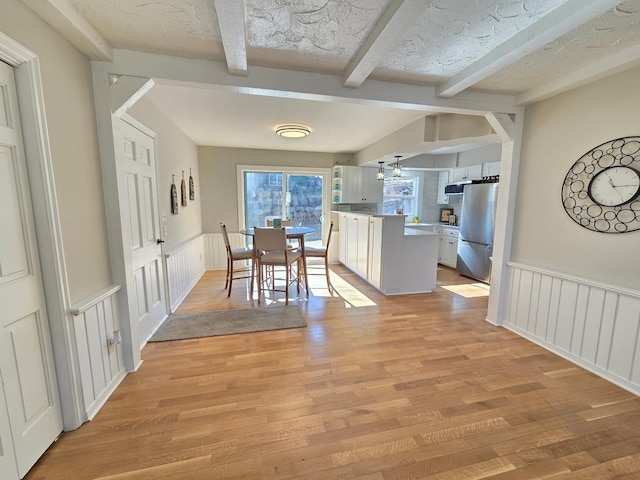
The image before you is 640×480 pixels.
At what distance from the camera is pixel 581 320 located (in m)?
2.12

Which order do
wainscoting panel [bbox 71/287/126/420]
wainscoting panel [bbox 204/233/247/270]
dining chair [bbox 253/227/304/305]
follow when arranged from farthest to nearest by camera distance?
1. wainscoting panel [bbox 204/233/247/270]
2. dining chair [bbox 253/227/304/305]
3. wainscoting panel [bbox 71/287/126/420]

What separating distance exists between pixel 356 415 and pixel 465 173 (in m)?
4.94

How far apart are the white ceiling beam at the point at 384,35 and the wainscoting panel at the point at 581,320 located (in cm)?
225

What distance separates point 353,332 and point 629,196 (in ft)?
7.55

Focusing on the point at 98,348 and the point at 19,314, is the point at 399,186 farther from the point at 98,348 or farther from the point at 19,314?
the point at 19,314

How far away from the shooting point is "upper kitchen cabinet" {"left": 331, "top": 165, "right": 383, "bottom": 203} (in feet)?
17.2

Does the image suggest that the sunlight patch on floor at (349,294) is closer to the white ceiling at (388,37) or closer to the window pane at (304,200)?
Answer: the window pane at (304,200)

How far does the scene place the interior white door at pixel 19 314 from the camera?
45.7 inches

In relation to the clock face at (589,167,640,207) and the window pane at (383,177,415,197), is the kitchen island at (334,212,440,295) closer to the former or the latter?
the clock face at (589,167,640,207)

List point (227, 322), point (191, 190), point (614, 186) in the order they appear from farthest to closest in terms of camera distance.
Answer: point (191, 190) → point (227, 322) → point (614, 186)

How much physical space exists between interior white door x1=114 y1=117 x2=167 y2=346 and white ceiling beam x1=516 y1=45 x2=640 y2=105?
3290 mm

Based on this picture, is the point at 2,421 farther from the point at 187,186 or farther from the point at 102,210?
the point at 187,186

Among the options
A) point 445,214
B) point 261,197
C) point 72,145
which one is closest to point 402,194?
point 445,214

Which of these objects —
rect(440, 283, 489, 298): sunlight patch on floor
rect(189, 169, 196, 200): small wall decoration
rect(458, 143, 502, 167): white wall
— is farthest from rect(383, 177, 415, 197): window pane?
rect(189, 169, 196, 200): small wall decoration
